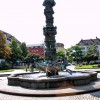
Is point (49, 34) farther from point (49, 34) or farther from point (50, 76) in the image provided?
point (50, 76)

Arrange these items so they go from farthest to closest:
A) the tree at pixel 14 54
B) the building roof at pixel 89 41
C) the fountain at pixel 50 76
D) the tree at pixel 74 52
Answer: the building roof at pixel 89 41, the tree at pixel 74 52, the tree at pixel 14 54, the fountain at pixel 50 76

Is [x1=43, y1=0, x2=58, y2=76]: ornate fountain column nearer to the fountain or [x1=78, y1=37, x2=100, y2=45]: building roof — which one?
the fountain

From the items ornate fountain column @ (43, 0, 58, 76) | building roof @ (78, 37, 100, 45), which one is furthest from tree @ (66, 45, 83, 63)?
ornate fountain column @ (43, 0, 58, 76)

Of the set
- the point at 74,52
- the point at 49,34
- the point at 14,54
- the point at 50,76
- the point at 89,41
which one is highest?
the point at 89,41

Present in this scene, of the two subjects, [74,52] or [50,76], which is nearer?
[50,76]

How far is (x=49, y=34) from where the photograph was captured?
21.6 m

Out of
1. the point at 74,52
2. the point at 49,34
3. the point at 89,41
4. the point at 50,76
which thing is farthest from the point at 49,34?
the point at 89,41

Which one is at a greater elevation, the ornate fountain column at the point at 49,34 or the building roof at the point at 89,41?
the building roof at the point at 89,41

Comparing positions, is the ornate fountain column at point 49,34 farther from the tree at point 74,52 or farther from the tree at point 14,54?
the tree at point 74,52

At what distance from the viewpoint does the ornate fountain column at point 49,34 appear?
70.6 feet

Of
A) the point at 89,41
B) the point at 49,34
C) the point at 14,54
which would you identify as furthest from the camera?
the point at 89,41

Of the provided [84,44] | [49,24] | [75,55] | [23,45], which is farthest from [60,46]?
[49,24]

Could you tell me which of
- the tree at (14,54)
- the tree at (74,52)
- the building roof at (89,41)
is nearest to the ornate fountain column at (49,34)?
the tree at (14,54)

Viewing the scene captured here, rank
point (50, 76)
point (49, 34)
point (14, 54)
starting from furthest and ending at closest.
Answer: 1. point (14, 54)
2. point (49, 34)
3. point (50, 76)
